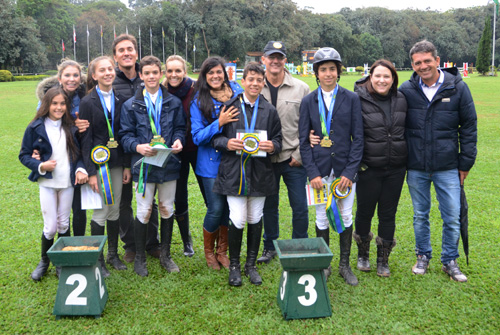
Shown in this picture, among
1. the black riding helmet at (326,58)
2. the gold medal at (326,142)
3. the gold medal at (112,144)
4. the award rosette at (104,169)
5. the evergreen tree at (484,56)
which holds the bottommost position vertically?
the award rosette at (104,169)

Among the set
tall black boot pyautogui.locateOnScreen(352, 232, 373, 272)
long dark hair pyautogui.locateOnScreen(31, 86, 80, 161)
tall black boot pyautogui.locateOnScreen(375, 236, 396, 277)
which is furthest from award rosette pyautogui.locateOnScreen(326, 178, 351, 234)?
long dark hair pyautogui.locateOnScreen(31, 86, 80, 161)

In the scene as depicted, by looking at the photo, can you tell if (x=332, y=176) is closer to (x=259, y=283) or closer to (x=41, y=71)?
(x=259, y=283)

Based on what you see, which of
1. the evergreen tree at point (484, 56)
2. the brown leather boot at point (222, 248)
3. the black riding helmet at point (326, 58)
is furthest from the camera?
the evergreen tree at point (484, 56)

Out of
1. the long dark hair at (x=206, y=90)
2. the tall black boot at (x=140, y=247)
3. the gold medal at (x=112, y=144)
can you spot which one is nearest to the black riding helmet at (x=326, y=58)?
the long dark hair at (x=206, y=90)

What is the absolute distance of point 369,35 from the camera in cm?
7050

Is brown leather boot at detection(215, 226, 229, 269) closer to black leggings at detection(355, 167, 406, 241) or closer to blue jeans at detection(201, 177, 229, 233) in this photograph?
blue jeans at detection(201, 177, 229, 233)

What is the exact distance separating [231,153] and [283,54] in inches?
42.0

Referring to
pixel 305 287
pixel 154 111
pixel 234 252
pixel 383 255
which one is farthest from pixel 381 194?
pixel 154 111

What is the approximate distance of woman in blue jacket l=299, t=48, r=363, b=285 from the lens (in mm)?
3773

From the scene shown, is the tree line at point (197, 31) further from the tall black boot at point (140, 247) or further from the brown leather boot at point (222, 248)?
the brown leather boot at point (222, 248)

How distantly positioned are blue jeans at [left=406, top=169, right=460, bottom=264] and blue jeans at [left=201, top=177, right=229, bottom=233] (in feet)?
5.80

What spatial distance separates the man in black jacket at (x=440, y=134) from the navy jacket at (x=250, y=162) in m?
1.25

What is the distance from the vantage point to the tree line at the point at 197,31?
44.7 meters

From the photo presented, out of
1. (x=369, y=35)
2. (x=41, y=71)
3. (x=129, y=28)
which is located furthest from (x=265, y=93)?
(x=369, y=35)
